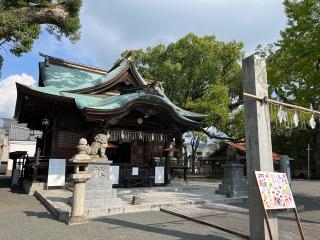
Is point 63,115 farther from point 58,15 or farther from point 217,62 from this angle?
point 217,62

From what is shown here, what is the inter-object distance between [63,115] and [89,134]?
5.67 ft

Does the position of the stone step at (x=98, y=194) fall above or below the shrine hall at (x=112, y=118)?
below

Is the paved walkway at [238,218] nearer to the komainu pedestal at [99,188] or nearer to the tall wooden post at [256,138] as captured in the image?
the tall wooden post at [256,138]

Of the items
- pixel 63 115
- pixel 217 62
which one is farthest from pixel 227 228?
pixel 217 62

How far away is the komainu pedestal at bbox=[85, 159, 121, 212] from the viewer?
946 cm

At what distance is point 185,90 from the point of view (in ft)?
109

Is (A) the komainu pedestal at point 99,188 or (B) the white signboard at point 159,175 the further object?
(B) the white signboard at point 159,175

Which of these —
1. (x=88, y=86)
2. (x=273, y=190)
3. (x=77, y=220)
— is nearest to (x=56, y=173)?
(x=88, y=86)

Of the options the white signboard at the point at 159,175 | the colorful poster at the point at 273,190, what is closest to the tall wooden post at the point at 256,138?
the colorful poster at the point at 273,190

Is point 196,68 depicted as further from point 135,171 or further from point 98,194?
point 98,194

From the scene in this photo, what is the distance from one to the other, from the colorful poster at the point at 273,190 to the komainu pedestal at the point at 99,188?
17.8ft

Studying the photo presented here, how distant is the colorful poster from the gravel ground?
1632 mm

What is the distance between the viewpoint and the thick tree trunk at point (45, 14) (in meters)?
12.2

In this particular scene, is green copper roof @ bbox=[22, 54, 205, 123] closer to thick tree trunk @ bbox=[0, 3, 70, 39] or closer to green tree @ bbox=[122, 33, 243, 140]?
thick tree trunk @ bbox=[0, 3, 70, 39]
